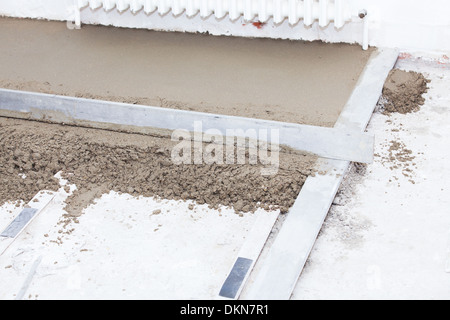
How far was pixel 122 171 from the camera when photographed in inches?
114

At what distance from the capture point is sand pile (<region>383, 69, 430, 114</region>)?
3.32 metres

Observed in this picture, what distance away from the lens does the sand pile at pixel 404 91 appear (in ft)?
10.9

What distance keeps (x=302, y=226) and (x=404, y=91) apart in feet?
4.33

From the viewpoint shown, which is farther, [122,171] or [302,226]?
[122,171]

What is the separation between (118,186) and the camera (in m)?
2.84

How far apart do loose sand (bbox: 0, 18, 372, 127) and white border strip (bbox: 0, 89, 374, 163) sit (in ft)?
0.79

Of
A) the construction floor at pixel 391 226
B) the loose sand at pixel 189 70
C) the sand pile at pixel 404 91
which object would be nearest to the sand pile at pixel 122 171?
the construction floor at pixel 391 226

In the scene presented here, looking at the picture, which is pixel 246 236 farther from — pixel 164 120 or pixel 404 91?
pixel 404 91

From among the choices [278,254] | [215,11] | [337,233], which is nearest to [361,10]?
[215,11]

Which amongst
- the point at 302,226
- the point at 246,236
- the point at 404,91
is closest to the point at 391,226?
the point at 302,226

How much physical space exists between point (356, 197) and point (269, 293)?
74cm

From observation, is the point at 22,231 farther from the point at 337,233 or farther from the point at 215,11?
the point at 215,11

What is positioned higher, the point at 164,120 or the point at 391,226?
the point at 164,120

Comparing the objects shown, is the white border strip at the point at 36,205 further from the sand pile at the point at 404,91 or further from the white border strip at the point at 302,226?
the sand pile at the point at 404,91
